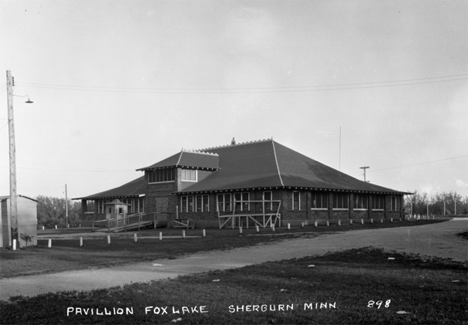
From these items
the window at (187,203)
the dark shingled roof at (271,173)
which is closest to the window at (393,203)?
the dark shingled roof at (271,173)

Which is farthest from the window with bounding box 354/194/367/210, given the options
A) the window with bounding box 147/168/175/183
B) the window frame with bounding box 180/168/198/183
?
the window with bounding box 147/168/175/183

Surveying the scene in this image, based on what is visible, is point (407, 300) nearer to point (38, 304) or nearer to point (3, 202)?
point (38, 304)

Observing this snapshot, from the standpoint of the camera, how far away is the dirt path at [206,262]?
12.9 metres

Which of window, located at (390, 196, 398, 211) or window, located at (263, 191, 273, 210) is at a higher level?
window, located at (263, 191, 273, 210)

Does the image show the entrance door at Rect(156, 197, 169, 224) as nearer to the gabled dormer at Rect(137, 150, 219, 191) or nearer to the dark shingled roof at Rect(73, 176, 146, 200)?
the gabled dormer at Rect(137, 150, 219, 191)

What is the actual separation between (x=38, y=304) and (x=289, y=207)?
32894mm

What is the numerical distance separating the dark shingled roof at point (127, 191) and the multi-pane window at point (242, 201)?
13.4 meters

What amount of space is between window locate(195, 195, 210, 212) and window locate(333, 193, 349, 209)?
38.8 feet

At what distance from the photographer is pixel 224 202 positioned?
1784 inches

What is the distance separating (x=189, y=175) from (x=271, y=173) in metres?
9.46

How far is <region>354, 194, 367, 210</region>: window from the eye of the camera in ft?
155

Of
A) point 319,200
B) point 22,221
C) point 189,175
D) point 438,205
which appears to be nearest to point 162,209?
point 189,175

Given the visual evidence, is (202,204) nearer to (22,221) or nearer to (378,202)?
(378,202)

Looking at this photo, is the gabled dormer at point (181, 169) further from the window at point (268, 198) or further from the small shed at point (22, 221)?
the small shed at point (22, 221)
